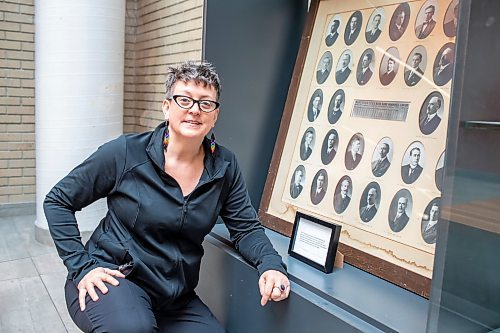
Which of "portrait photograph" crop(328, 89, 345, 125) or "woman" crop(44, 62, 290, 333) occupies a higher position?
"portrait photograph" crop(328, 89, 345, 125)

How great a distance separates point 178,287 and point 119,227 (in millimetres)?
300

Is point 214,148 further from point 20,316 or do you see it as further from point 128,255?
point 20,316

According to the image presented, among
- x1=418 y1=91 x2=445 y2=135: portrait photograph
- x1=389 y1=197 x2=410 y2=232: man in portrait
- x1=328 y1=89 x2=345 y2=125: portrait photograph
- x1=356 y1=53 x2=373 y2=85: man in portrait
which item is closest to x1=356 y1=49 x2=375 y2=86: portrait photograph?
x1=356 y1=53 x2=373 y2=85: man in portrait

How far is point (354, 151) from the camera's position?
189cm

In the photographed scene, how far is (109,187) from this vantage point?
1681 millimetres

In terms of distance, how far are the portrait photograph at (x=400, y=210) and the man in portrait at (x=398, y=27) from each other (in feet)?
1.94

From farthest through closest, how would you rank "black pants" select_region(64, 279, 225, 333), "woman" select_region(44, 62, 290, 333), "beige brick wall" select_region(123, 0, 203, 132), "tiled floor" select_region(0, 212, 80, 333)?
"beige brick wall" select_region(123, 0, 203, 132) → "tiled floor" select_region(0, 212, 80, 333) → "woman" select_region(44, 62, 290, 333) → "black pants" select_region(64, 279, 225, 333)

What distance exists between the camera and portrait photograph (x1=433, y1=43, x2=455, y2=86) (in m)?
1.60

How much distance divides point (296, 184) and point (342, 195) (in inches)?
10.9

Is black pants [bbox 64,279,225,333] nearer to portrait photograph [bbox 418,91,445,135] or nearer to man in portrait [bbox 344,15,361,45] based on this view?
portrait photograph [bbox 418,91,445,135]

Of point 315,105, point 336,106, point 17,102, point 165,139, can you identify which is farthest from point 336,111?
point 17,102

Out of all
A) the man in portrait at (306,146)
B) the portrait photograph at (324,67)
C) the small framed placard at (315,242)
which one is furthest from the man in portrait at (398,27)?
the small framed placard at (315,242)

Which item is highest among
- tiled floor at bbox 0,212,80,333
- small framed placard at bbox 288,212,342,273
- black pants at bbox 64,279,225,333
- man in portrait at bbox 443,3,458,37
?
man in portrait at bbox 443,3,458,37

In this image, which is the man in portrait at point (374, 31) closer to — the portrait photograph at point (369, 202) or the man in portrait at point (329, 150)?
the man in portrait at point (329, 150)
